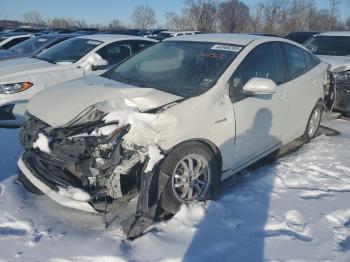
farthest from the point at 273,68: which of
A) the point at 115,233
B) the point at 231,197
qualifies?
the point at 115,233

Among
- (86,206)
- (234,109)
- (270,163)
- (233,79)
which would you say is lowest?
(270,163)

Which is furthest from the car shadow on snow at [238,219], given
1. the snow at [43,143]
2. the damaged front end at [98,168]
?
the snow at [43,143]

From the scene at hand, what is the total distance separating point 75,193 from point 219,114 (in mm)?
1475

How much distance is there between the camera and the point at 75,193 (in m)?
3.12

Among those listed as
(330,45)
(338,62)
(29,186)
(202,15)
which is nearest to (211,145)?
(29,186)

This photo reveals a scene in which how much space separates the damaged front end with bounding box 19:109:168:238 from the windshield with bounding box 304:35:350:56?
7.39 meters

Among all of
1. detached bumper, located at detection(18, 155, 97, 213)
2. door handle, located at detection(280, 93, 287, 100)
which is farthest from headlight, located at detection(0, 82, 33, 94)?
door handle, located at detection(280, 93, 287, 100)

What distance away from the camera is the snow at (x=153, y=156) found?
121 inches

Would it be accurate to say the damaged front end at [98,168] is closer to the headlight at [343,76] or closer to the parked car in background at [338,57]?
the parked car in background at [338,57]

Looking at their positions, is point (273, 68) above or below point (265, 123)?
above

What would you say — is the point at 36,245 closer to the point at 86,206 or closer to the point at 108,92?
the point at 86,206

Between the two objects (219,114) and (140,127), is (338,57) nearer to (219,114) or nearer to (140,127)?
(219,114)

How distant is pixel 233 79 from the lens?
150 inches

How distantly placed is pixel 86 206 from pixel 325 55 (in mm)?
7595
